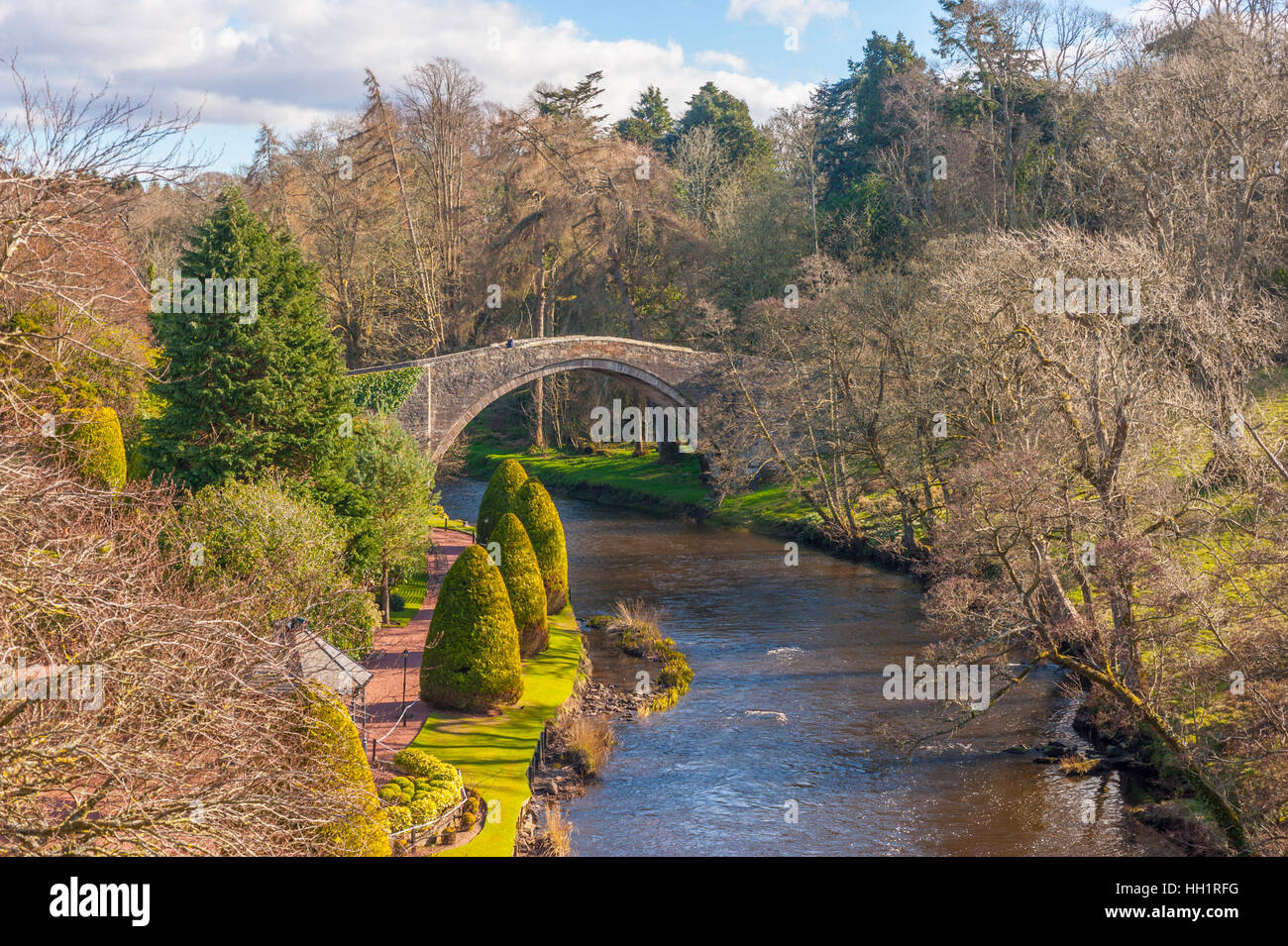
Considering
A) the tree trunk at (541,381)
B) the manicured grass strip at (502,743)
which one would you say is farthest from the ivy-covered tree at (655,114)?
the manicured grass strip at (502,743)

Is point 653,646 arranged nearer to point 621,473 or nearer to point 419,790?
point 419,790

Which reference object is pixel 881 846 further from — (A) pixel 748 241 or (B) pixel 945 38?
(B) pixel 945 38

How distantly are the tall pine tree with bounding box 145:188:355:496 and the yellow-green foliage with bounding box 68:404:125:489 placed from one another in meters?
3.53

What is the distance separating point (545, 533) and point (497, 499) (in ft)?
6.05

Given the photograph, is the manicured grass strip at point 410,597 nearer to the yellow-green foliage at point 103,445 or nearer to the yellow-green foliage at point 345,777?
the yellow-green foliage at point 103,445

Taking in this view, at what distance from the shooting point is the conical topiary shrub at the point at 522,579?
2377 cm

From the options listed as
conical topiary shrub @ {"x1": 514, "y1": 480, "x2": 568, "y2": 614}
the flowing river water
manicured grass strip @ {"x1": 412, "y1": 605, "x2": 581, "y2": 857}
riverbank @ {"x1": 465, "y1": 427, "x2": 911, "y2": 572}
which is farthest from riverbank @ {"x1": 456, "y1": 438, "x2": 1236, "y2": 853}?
manicured grass strip @ {"x1": 412, "y1": 605, "x2": 581, "y2": 857}

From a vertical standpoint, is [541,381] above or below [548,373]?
above

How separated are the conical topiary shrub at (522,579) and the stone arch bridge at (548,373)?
1530 cm

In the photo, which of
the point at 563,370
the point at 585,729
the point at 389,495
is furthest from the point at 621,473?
the point at 585,729

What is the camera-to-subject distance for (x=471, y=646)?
19844 millimetres

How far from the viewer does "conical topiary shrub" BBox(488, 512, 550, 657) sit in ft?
78.0
